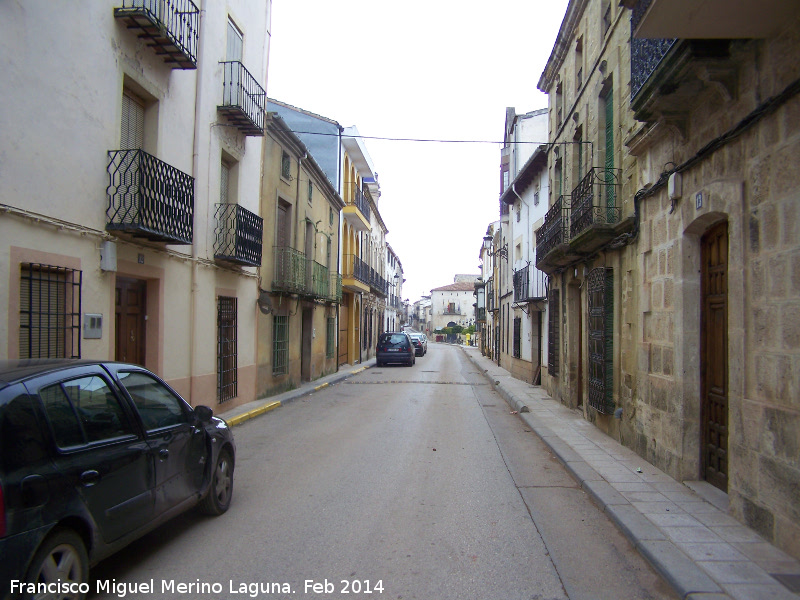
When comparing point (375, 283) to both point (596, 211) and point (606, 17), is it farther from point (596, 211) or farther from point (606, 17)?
point (596, 211)

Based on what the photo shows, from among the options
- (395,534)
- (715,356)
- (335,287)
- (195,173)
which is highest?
(195,173)

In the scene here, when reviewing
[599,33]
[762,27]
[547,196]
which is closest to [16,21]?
[762,27]

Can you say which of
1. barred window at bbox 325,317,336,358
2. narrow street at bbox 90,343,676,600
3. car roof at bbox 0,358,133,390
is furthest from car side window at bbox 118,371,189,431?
barred window at bbox 325,317,336,358

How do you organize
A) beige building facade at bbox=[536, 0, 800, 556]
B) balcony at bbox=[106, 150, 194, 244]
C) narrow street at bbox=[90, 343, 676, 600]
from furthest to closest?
balcony at bbox=[106, 150, 194, 244]
beige building facade at bbox=[536, 0, 800, 556]
narrow street at bbox=[90, 343, 676, 600]

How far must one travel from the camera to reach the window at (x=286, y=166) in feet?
48.2

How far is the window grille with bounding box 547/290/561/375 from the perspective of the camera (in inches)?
524

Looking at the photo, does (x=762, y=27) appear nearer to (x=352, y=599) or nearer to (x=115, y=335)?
(x=352, y=599)

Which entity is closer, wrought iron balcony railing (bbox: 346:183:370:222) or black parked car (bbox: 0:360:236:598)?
black parked car (bbox: 0:360:236:598)

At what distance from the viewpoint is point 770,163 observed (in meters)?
4.44

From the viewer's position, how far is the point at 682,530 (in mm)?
4605

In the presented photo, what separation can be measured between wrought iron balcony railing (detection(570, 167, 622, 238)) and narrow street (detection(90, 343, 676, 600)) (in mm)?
3750

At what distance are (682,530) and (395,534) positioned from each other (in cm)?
242

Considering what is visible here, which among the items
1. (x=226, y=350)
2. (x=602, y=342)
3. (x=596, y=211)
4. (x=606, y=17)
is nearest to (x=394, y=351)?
(x=226, y=350)

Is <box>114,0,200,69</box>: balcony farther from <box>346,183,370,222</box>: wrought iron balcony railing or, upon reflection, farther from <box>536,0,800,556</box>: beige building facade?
<box>346,183,370,222</box>: wrought iron balcony railing
